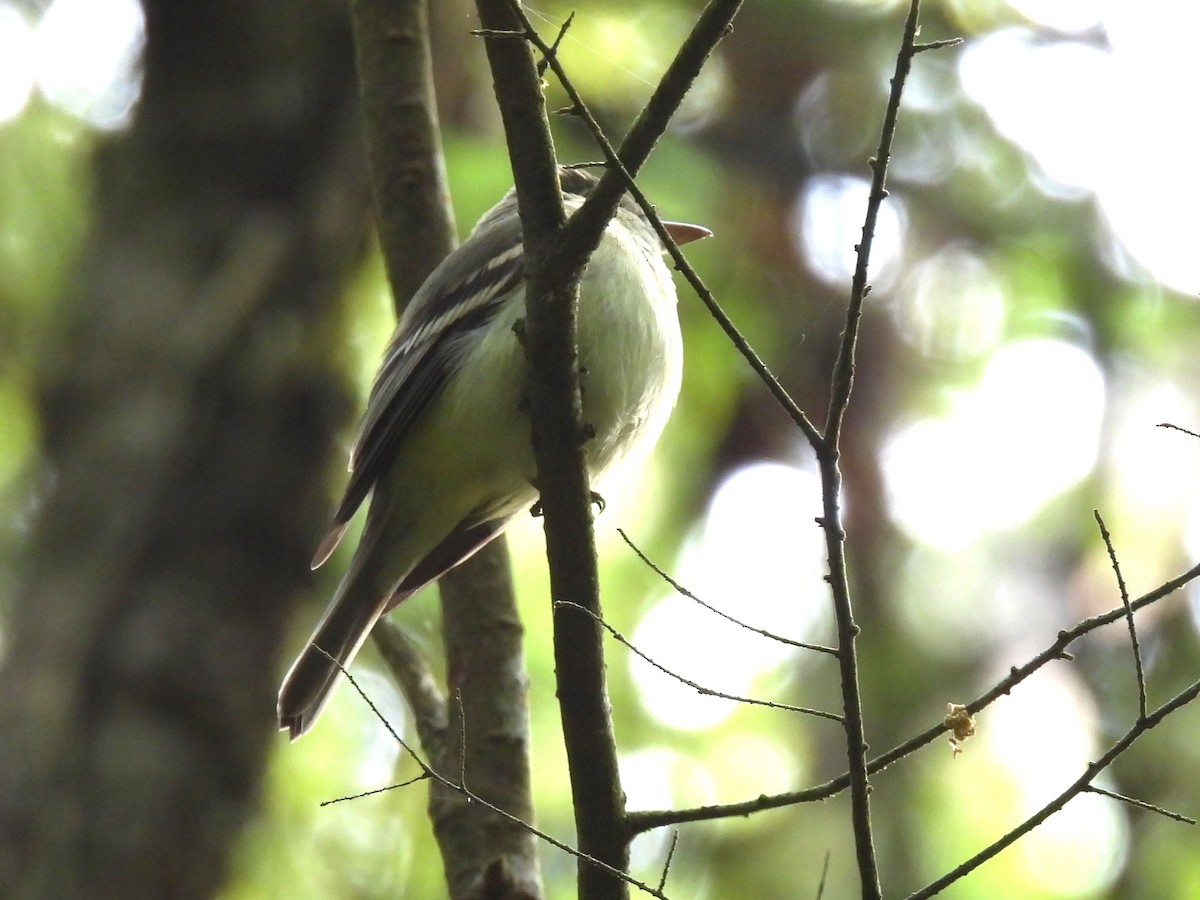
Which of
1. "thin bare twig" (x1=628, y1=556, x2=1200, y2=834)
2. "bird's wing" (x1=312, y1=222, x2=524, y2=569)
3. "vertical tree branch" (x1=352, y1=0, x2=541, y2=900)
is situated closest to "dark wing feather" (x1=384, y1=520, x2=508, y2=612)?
"vertical tree branch" (x1=352, y1=0, x2=541, y2=900)

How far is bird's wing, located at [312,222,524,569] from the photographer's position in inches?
167

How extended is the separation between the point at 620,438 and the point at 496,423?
38 centimetres

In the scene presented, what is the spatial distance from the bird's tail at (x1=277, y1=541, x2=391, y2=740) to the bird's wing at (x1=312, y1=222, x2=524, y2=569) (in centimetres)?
13

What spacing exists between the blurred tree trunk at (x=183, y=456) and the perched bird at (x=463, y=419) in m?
0.99

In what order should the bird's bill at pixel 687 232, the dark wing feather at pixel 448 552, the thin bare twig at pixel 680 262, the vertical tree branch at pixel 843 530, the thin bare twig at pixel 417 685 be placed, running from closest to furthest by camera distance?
1. the vertical tree branch at pixel 843 530
2. the thin bare twig at pixel 680 262
3. the thin bare twig at pixel 417 685
4. the dark wing feather at pixel 448 552
5. the bird's bill at pixel 687 232

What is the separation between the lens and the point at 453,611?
4414mm

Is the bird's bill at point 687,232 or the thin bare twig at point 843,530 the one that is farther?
the bird's bill at point 687,232

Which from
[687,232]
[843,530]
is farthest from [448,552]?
[843,530]

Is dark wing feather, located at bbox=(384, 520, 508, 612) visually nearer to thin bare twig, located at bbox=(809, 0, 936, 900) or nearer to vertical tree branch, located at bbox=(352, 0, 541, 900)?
vertical tree branch, located at bbox=(352, 0, 541, 900)

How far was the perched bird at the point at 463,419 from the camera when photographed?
3.91 m

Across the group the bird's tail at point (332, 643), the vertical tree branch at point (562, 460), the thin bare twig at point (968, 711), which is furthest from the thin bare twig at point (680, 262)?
the bird's tail at point (332, 643)

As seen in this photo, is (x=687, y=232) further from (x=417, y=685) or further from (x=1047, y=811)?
(x=1047, y=811)

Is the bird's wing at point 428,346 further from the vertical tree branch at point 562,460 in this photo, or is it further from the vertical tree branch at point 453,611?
the vertical tree branch at point 562,460

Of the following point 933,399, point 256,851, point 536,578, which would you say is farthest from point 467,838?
point 933,399
